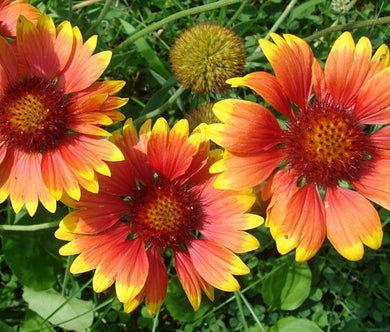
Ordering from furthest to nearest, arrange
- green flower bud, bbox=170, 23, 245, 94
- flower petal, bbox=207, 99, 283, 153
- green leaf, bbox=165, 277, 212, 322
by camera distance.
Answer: green leaf, bbox=165, 277, 212, 322 → green flower bud, bbox=170, 23, 245, 94 → flower petal, bbox=207, 99, 283, 153

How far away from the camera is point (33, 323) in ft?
7.78

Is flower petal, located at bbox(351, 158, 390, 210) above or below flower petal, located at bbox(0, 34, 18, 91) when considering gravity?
below

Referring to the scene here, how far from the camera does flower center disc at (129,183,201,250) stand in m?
1.85

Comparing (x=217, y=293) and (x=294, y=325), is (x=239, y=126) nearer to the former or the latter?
(x=217, y=293)

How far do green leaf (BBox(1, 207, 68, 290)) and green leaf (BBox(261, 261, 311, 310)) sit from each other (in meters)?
1.13

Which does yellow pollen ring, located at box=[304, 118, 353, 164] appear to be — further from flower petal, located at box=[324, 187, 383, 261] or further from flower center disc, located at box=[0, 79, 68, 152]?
flower center disc, located at box=[0, 79, 68, 152]

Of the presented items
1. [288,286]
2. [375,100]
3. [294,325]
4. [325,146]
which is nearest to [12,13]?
[325,146]

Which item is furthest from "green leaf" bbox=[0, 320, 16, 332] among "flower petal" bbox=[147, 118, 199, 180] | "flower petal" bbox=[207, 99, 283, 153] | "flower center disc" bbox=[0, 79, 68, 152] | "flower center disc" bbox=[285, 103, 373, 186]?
"flower center disc" bbox=[285, 103, 373, 186]

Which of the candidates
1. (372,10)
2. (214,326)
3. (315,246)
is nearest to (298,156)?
(315,246)

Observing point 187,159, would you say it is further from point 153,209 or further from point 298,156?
point 298,156

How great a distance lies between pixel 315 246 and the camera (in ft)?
5.50

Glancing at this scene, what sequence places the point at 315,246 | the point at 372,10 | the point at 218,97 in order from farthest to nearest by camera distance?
the point at 372,10 → the point at 218,97 → the point at 315,246

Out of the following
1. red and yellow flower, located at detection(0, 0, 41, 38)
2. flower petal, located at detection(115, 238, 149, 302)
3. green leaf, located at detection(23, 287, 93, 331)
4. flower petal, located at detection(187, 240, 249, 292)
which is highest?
red and yellow flower, located at detection(0, 0, 41, 38)

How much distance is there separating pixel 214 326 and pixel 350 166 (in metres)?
1.16
